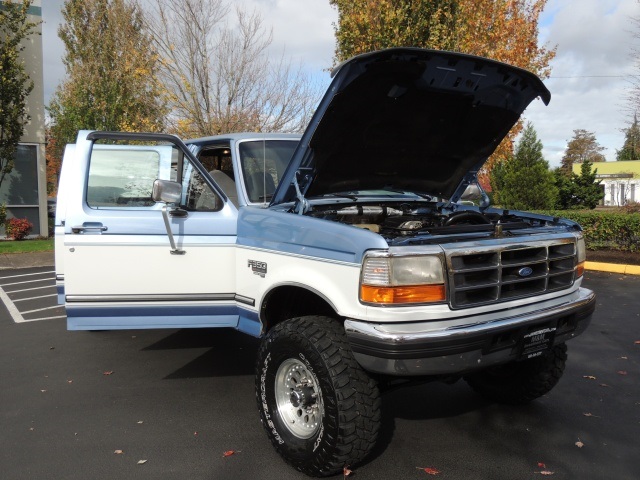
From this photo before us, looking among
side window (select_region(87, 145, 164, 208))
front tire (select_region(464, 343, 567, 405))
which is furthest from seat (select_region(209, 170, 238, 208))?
front tire (select_region(464, 343, 567, 405))

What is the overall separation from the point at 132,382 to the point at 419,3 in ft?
31.9

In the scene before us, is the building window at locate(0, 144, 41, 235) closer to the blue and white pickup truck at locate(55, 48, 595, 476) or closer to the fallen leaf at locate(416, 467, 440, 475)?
the blue and white pickup truck at locate(55, 48, 595, 476)

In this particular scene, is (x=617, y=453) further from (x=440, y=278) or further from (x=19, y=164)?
(x=19, y=164)

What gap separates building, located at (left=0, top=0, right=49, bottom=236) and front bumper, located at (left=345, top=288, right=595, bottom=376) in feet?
54.4

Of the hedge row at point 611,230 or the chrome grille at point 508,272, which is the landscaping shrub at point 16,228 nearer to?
the hedge row at point 611,230

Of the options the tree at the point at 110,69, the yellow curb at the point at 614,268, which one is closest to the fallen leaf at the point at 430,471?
the yellow curb at the point at 614,268

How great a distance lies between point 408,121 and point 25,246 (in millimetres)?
13697

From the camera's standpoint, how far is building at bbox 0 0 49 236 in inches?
655

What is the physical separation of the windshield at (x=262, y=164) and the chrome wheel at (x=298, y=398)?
1494mm

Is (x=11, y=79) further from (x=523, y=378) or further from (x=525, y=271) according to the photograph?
(x=525, y=271)

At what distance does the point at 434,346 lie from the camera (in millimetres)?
2855

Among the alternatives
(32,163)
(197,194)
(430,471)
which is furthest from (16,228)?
(430,471)

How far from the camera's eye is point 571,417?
4098 mm

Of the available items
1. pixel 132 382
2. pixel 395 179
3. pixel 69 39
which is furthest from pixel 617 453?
pixel 69 39
